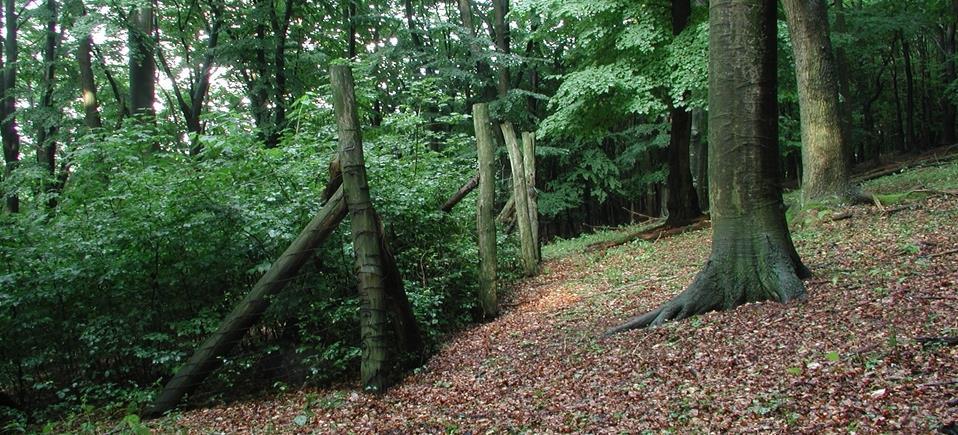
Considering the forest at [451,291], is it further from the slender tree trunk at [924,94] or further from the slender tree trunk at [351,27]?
the slender tree trunk at [924,94]

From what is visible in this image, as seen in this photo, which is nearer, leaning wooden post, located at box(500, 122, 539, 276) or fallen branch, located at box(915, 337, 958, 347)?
fallen branch, located at box(915, 337, 958, 347)

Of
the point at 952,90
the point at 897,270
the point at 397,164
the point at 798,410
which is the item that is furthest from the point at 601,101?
the point at 952,90

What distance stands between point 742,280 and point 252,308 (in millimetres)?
4526

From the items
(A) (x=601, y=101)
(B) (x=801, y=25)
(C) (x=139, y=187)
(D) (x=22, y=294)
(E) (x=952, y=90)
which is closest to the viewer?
(D) (x=22, y=294)

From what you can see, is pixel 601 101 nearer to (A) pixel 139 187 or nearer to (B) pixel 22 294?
(A) pixel 139 187

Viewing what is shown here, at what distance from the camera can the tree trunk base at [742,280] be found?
506 cm

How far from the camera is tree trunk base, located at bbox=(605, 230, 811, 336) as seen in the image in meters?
5.06

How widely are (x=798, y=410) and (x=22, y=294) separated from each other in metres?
6.78

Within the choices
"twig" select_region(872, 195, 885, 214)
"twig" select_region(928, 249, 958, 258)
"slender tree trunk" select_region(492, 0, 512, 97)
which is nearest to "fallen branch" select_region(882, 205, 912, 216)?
"twig" select_region(872, 195, 885, 214)

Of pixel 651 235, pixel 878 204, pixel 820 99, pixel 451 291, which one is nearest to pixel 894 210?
pixel 878 204

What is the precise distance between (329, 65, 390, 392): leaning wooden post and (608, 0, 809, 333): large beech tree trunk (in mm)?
2589

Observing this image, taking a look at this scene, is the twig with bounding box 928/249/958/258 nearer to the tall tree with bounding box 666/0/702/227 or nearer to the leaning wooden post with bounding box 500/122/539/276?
the leaning wooden post with bounding box 500/122/539/276

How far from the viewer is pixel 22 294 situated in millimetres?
5699

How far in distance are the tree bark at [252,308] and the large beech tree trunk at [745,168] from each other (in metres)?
3.20
